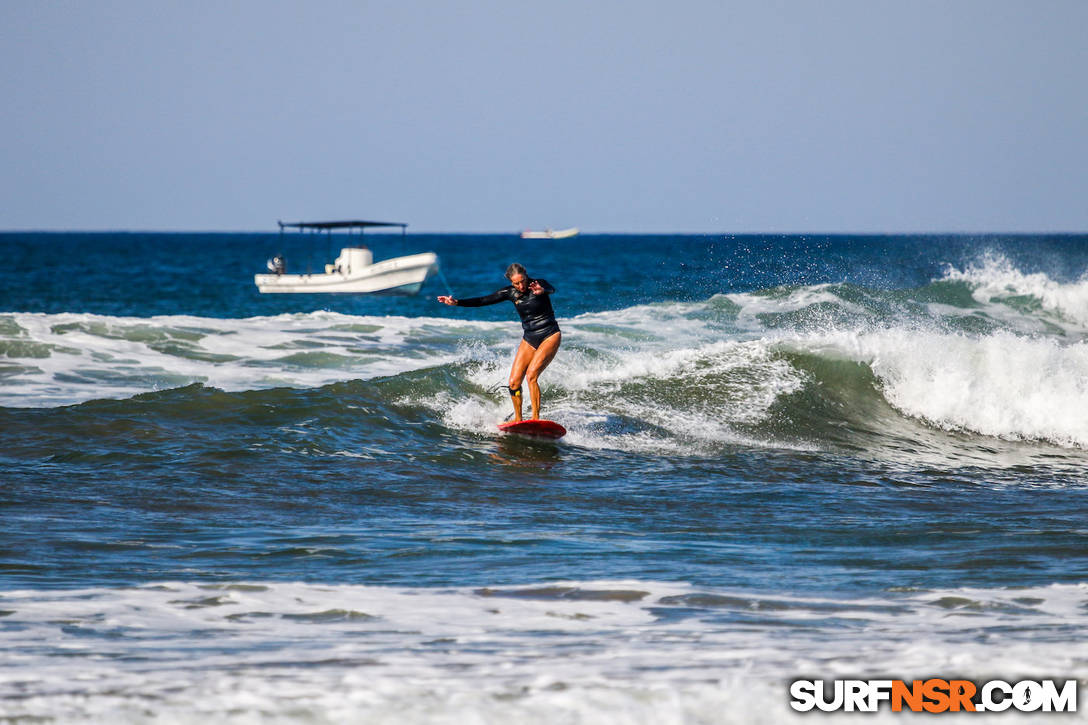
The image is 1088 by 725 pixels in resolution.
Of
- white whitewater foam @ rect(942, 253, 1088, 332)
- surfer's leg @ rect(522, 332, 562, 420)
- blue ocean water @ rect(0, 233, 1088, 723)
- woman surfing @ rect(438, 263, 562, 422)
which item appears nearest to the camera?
blue ocean water @ rect(0, 233, 1088, 723)

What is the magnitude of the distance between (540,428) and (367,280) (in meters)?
29.8

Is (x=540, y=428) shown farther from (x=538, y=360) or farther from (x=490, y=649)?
(x=490, y=649)

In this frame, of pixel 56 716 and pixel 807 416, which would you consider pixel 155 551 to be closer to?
pixel 56 716

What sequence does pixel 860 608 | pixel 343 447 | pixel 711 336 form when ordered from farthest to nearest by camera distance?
pixel 711 336, pixel 343 447, pixel 860 608

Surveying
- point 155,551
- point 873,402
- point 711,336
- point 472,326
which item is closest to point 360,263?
point 472,326

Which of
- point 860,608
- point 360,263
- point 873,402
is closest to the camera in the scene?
point 860,608

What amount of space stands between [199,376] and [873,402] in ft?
33.7

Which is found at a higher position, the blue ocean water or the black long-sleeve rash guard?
the black long-sleeve rash guard

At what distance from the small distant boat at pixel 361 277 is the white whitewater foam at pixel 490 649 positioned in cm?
3491

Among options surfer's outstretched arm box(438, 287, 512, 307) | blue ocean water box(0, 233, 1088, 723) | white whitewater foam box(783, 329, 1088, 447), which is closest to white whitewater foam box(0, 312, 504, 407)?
blue ocean water box(0, 233, 1088, 723)

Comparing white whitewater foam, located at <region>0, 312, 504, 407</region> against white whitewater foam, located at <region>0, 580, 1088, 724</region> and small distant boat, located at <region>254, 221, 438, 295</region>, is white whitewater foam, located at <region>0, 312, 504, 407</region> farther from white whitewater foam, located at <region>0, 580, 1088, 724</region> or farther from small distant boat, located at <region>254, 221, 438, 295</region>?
small distant boat, located at <region>254, 221, 438, 295</region>

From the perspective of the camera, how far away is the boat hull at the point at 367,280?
137 ft

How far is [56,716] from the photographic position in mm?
4453

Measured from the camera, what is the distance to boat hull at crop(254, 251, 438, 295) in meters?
41.8
